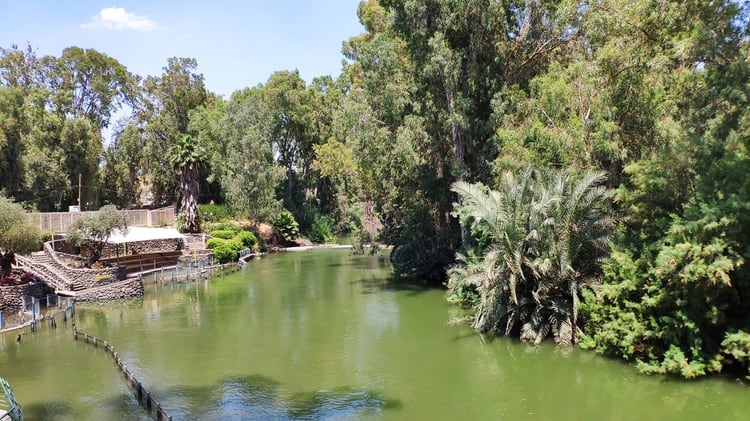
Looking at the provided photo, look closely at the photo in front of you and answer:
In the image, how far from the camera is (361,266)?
35.2m

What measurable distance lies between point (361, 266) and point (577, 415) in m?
24.7

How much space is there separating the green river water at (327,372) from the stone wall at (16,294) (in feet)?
10.4

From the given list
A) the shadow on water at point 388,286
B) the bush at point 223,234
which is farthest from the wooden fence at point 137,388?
the bush at point 223,234

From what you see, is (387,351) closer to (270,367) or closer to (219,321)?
(270,367)

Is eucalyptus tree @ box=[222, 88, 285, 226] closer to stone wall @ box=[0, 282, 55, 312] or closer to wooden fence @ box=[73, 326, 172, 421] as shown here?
stone wall @ box=[0, 282, 55, 312]

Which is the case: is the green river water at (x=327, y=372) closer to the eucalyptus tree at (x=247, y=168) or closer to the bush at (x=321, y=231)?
the eucalyptus tree at (x=247, y=168)

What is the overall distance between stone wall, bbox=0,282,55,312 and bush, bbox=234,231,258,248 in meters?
17.2

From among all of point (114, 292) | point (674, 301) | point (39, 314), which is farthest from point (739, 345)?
point (114, 292)

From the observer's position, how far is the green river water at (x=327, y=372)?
11414mm

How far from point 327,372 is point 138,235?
66.8 ft

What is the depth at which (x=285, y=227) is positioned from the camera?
4875 cm

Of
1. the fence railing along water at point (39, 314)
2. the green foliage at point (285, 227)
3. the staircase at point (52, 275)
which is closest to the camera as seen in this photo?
the fence railing along water at point (39, 314)

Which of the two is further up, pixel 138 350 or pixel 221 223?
pixel 221 223

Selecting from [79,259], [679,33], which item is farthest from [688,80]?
[79,259]
